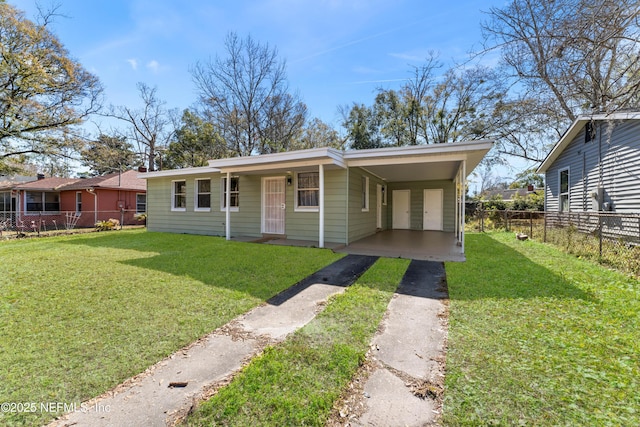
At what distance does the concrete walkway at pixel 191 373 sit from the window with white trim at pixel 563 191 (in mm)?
12589

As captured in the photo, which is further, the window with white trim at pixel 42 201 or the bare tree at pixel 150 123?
the bare tree at pixel 150 123

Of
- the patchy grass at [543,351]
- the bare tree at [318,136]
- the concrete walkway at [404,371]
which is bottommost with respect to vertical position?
the concrete walkway at [404,371]

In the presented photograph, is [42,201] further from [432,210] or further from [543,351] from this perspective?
[543,351]

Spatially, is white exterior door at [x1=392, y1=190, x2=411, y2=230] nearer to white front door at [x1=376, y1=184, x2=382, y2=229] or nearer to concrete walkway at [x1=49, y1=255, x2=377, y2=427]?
white front door at [x1=376, y1=184, x2=382, y2=229]

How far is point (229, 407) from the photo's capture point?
6.05ft

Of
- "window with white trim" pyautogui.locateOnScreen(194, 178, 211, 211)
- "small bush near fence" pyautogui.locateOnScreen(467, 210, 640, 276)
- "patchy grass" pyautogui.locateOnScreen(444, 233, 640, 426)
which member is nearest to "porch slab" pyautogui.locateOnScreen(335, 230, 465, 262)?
"patchy grass" pyautogui.locateOnScreen(444, 233, 640, 426)

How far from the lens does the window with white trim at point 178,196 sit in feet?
39.0

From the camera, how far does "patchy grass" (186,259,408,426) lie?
1.78 metres

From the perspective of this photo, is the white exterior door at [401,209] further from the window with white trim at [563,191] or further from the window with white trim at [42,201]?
the window with white trim at [42,201]

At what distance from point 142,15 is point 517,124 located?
68.9 ft

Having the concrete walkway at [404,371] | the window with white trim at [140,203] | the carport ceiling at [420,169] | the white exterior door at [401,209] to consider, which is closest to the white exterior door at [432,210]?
the white exterior door at [401,209]

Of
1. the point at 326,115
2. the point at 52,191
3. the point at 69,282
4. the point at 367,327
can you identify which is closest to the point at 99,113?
the point at 52,191

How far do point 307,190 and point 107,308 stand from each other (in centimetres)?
642

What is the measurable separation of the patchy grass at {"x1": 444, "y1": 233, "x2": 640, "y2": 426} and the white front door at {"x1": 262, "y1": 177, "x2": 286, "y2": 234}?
642 centimetres
